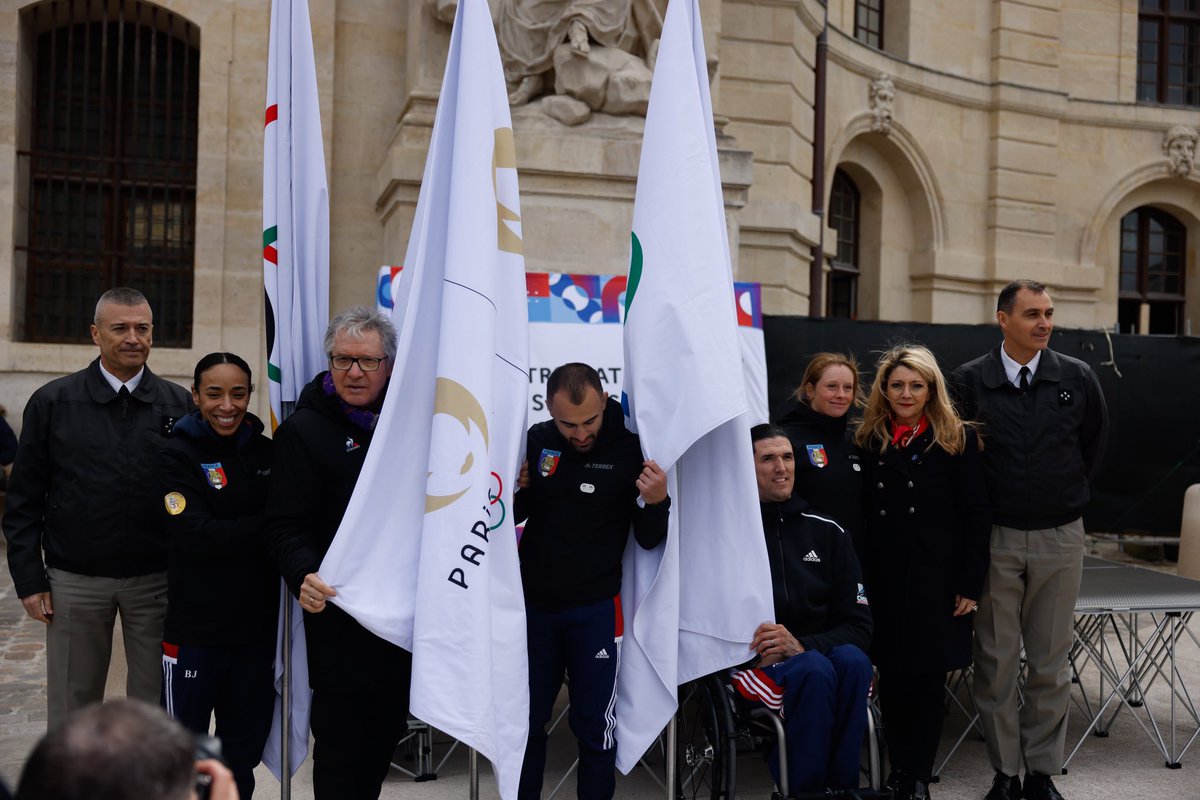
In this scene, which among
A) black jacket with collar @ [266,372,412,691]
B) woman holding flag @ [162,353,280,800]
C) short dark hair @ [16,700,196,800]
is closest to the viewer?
short dark hair @ [16,700,196,800]

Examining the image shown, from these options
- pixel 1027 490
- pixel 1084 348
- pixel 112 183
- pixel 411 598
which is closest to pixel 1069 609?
pixel 1027 490

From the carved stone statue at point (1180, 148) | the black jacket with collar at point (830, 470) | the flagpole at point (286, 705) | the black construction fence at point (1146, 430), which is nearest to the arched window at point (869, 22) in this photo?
the carved stone statue at point (1180, 148)

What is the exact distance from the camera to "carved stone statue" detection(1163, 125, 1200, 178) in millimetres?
19969

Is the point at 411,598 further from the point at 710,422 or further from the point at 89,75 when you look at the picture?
the point at 89,75

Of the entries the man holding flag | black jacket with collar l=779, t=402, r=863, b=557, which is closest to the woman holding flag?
the man holding flag

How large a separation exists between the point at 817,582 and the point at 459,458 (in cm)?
162

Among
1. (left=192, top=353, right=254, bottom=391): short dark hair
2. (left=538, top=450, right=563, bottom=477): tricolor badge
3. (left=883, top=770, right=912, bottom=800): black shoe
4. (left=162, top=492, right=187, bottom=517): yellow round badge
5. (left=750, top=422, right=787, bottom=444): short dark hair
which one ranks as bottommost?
(left=883, top=770, right=912, bottom=800): black shoe

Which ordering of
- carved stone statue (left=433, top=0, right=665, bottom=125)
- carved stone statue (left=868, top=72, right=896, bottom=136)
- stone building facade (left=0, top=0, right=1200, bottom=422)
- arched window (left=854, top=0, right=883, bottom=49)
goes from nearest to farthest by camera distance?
carved stone statue (left=433, top=0, right=665, bottom=125)
stone building facade (left=0, top=0, right=1200, bottom=422)
carved stone statue (left=868, top=72, right=896, bottom=136)
arched window (left=854, top=0, right=883, bottom=49)

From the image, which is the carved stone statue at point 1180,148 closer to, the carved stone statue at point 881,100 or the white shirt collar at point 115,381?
the carved stone statue at point 881,100

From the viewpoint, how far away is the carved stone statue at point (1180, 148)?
65.5 feet

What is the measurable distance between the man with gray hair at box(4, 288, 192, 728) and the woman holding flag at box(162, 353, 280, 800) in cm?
45

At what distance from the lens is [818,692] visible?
3.75 meters

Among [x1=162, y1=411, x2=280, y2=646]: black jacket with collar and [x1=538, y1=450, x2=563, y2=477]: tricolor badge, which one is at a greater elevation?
[x1=538, y1=450, x2=563, y2=477]: tricolor badge

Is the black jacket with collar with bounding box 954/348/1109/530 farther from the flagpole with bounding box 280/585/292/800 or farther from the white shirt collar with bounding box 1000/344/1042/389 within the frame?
the flagpole with bounding box 280/585/292/800
